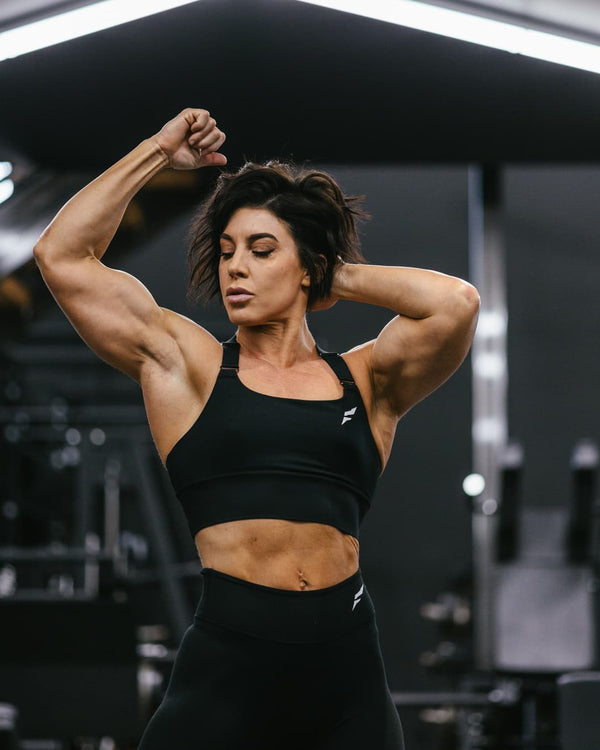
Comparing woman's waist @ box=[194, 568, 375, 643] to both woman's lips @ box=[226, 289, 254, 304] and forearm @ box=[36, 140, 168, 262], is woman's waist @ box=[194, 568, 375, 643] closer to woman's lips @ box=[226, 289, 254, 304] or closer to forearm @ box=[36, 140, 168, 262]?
woman's lips @ box=[226, 289, 254, 304]

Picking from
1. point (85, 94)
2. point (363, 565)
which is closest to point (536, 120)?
point (85, 94)

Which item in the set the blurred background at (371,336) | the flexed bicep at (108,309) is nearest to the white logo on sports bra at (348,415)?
the flexed bicep at (108,309)

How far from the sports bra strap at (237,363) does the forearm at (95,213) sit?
0.92ft

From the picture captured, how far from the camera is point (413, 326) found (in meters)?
1.90

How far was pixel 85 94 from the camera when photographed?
14.4 feet

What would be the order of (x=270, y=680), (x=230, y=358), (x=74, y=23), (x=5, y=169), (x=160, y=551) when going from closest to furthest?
(x=270, y=680), (x=230, y=358), (x=74, y=23), (x=5, y=169), (x=160, y=551)

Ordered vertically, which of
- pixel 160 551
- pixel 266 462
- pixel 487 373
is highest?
pixel 487 373

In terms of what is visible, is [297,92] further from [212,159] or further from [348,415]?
[348,415]

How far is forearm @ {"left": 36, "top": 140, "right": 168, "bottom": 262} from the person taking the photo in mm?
1786

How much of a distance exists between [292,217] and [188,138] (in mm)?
236

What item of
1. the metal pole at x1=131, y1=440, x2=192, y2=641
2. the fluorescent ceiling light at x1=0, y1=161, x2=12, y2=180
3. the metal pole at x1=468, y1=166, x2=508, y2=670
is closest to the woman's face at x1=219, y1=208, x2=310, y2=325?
the fluorescent ceiling light at x1=0, y1=161, x2=12, y2=180


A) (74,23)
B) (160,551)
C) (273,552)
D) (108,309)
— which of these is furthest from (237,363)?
(160,551)

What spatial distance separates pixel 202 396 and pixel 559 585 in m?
3.83

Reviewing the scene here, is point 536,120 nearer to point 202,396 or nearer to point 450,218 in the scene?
point 450,218
